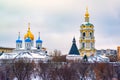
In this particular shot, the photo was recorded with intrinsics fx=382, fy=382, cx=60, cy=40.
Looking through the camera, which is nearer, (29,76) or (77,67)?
(29,76)

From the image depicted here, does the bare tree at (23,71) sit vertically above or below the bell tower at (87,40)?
below

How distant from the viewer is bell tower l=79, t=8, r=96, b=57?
245ft

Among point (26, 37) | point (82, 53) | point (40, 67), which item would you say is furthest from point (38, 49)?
point (40, 67)

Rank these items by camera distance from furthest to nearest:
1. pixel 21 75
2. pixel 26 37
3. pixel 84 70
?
pixel 26 37 → pixel 84 70 → pixel 21 75

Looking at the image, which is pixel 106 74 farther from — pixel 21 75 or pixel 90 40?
pixel 90 40

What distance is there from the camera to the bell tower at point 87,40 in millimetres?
74812

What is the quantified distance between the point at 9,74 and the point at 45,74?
13.1 ft

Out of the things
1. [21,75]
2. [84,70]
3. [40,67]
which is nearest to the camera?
[21,75]

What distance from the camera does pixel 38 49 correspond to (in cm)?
7469

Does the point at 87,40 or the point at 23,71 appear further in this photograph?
the point at 87,40

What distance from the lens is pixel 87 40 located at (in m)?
74.9

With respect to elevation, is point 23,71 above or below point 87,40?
below

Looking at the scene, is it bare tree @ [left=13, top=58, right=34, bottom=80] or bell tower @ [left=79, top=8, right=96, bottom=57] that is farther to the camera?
bell tower @ [left=79, top=8, right=96, bottom=57]

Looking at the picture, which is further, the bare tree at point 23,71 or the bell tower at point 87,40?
the bell tower at point 87,40
